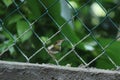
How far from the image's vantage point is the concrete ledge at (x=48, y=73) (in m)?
2.03

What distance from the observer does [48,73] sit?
2045 mm

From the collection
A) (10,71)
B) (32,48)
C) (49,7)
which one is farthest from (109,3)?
(10,71)

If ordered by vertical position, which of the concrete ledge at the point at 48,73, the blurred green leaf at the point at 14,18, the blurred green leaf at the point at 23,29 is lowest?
the concrete ledge at the point at 48,73

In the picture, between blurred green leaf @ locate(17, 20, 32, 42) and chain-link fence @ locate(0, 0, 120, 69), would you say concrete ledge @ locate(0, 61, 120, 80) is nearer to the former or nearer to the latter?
chain-link fence @ locate(0, 0, 120, 69)

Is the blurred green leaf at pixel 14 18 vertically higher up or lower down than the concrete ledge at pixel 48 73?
higher up

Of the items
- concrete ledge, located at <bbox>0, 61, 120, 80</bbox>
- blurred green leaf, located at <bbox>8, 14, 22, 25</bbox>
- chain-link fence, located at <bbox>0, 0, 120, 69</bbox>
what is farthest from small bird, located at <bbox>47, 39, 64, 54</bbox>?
blurred green leaf, located at <bbox>8, 14, 22, 25</bbox>

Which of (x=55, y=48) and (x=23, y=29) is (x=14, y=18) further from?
(x=55, y=48)

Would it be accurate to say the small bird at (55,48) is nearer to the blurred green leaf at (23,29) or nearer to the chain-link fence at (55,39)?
the chain-link fence at (55,39)

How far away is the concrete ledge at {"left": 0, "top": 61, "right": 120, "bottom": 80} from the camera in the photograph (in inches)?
79.7

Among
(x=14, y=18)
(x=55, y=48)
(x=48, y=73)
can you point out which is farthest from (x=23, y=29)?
(x=48, y=73)

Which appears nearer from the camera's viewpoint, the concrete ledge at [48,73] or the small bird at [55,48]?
the concrete ledge at [48,73]

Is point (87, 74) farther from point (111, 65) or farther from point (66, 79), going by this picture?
point (111, 65)

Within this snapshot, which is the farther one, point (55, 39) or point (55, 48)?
point (55, 39)

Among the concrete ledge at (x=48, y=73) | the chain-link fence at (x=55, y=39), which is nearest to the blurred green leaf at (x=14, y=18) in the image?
the chain-link fence at (x=55, y=39)
